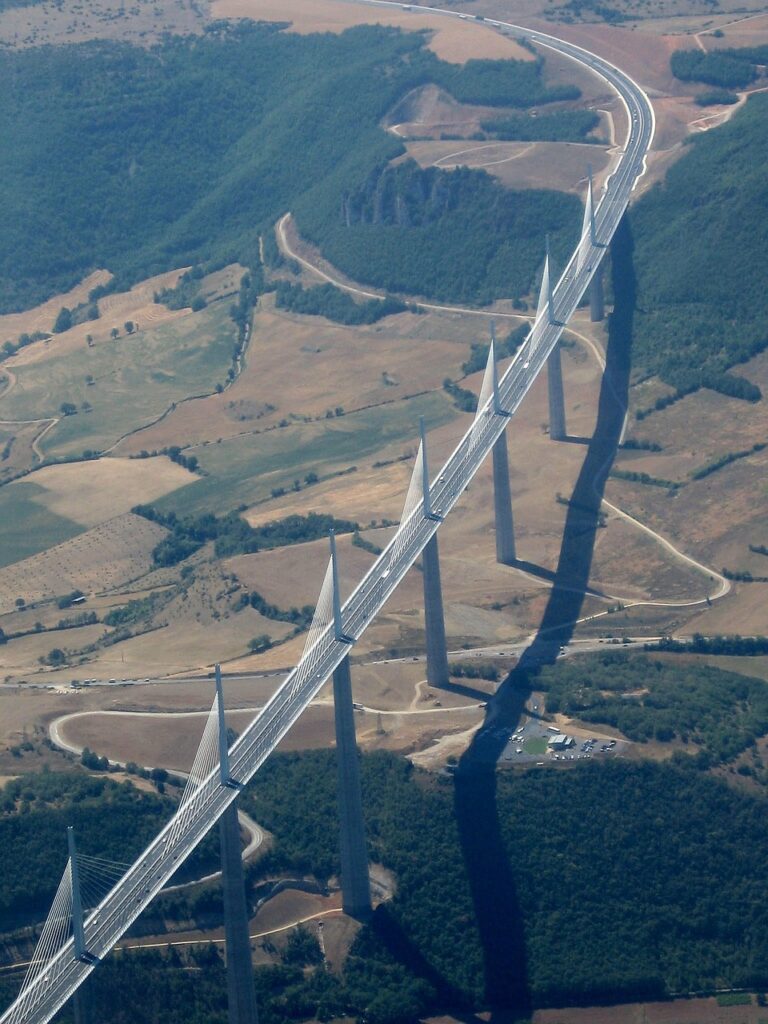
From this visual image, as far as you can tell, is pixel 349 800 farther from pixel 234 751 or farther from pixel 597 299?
pixel 597 299

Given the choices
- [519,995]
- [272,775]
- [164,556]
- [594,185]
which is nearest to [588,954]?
[519,995]

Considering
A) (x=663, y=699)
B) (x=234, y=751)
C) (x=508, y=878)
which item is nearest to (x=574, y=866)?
(x=508, y=878)

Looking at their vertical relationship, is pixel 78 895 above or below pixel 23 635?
above

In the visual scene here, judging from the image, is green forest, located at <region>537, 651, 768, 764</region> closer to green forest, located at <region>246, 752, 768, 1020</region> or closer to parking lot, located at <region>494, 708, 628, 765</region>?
parking lot, located at <region>494, 708, 628, 765</region>

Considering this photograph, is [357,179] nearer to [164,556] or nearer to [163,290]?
[163,290]

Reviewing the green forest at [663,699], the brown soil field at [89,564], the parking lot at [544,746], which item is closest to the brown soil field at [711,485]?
the green forest at [663,699]

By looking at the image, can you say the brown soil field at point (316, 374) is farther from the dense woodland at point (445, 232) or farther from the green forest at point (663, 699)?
the green forest at point (663, 699)

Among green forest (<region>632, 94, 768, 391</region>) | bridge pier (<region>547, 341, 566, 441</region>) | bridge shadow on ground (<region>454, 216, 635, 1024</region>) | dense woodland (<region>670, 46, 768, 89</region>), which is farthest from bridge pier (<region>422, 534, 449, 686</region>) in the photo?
dense woodland (<region>670, 46, 768, 89</region>)
